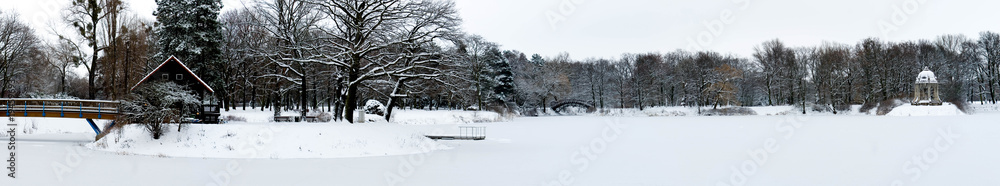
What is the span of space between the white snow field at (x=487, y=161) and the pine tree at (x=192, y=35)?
45.4 feet

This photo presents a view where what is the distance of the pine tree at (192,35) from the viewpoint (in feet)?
111

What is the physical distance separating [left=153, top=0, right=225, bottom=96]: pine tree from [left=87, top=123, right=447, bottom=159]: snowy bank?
15761 millimetres

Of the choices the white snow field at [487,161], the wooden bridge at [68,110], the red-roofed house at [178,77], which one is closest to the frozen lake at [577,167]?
the white snow field at [487,161]

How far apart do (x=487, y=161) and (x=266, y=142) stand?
6999 mm

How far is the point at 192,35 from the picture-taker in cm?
3434

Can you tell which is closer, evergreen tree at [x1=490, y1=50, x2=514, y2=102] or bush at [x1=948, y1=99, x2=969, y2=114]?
bush at [x1=948, y1=99, x2=969, y2=114]

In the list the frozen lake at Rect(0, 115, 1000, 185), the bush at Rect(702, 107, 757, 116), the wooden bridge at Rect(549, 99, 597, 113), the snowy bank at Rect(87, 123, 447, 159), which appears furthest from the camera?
the wooden bridge at Rect(549, 99, 597, 113)

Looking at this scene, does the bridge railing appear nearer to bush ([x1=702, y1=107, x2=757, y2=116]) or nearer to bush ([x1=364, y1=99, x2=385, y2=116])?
bush ([x1=364, y1=99, x2=385, y2=116])


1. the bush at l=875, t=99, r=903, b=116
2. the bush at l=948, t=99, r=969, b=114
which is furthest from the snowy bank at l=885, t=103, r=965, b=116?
the bush at l=948, t=99, r=969, b=114

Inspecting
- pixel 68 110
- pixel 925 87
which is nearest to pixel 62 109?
pixel 68 110

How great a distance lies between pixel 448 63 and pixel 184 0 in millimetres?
19236

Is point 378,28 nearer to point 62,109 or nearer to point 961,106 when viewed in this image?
point 62,109

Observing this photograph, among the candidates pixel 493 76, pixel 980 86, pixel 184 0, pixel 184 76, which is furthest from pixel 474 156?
pixel 980 86

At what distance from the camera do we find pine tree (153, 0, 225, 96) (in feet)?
111
